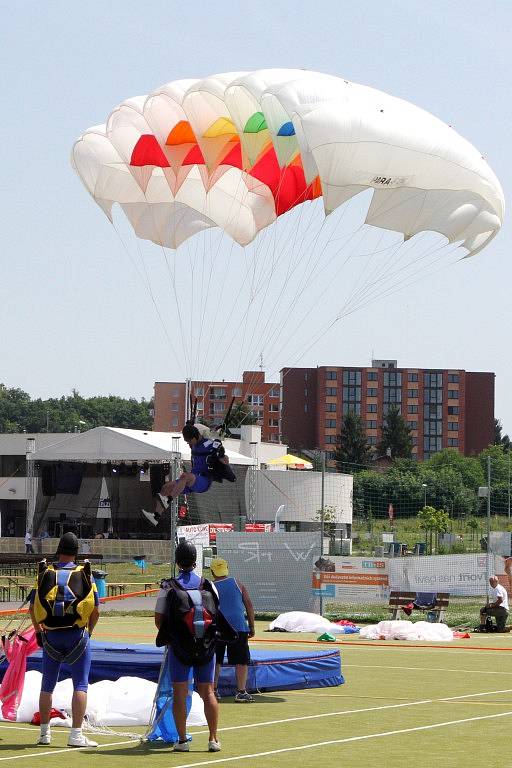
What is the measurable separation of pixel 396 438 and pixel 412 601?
94.0 m

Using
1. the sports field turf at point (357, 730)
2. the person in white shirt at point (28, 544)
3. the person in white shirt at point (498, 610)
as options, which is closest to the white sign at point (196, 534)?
the person in white shirt at point (498, 610)

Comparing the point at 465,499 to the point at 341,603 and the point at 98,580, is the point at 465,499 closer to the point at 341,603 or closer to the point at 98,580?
the point at 341,603

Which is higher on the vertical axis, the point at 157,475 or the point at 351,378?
the point at 351,378

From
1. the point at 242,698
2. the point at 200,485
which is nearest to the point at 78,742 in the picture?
the point at 242,698

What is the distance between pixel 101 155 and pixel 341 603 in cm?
1139

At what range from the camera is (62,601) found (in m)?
8.64

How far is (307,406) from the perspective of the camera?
119188 mm

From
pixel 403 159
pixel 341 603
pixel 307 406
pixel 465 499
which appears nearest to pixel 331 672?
pixel 403 159

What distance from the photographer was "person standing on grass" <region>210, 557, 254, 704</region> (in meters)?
10.8

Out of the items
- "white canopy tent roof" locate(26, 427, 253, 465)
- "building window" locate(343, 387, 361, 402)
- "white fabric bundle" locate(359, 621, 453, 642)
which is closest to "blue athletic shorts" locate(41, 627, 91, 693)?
"white fabric bundle" locate(359, 621, 453, 642)

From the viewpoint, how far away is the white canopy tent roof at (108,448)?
48594 millimetres

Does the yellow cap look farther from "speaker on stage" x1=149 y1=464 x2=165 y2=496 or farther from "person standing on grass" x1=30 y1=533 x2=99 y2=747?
"speaker on stage" x1=149 y1=464 x2=165 y2=496

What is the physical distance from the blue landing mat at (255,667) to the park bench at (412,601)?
9396 mm

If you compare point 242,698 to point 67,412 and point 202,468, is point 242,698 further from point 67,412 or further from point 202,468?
point 67,412
